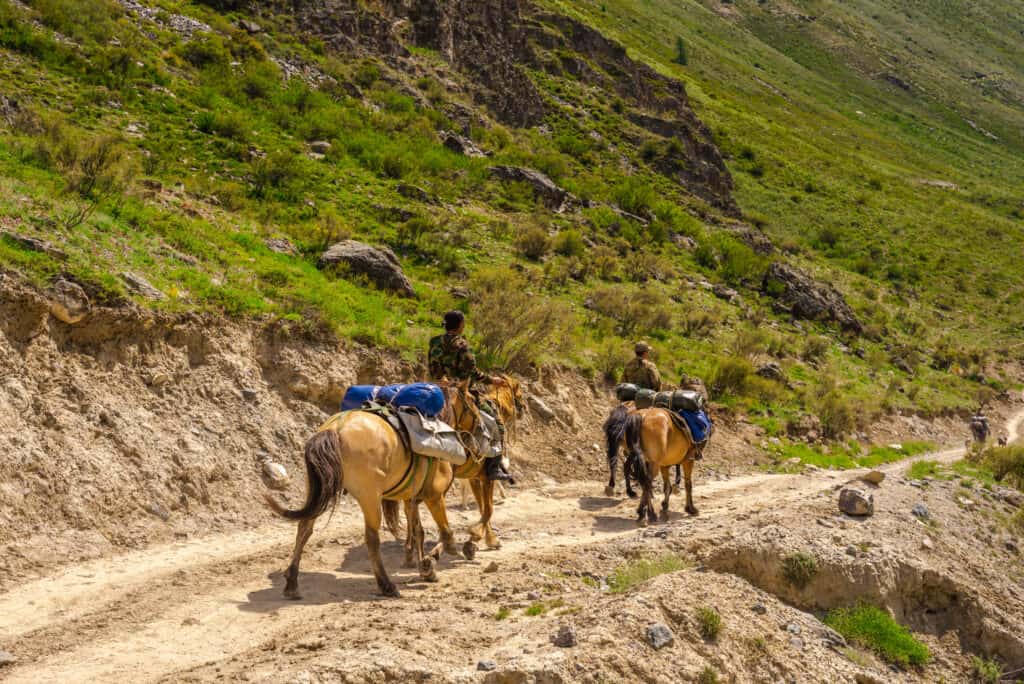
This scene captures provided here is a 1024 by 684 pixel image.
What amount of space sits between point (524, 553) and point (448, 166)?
20801 mm

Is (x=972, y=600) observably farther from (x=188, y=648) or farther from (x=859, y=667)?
(x=188, y=648)

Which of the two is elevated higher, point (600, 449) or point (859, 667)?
point (859, 667)

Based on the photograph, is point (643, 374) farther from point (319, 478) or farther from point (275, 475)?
point (319, 478)

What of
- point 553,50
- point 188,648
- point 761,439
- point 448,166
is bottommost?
point 761,439

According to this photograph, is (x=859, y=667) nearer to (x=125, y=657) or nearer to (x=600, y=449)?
(x=125, y=657)

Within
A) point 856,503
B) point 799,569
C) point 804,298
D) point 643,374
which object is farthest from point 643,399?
point 804,298

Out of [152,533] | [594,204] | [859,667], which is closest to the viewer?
[859,667]

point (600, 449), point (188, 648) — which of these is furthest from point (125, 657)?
point (600, 449)

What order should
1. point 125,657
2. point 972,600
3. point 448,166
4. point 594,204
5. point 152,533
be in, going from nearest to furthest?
point 125,657
point 972,600
point 152,533
point 448,166
point 594,204

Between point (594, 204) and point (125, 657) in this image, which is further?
point (594, 204)

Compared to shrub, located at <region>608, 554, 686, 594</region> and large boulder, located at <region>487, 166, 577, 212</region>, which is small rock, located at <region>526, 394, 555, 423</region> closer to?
shrub, located at <region>608, 554, 686, 594</region>

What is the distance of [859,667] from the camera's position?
612 cm

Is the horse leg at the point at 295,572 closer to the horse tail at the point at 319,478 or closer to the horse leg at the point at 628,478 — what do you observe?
the horse tail at the point at 319,478

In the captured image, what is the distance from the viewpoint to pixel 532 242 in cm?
2356
